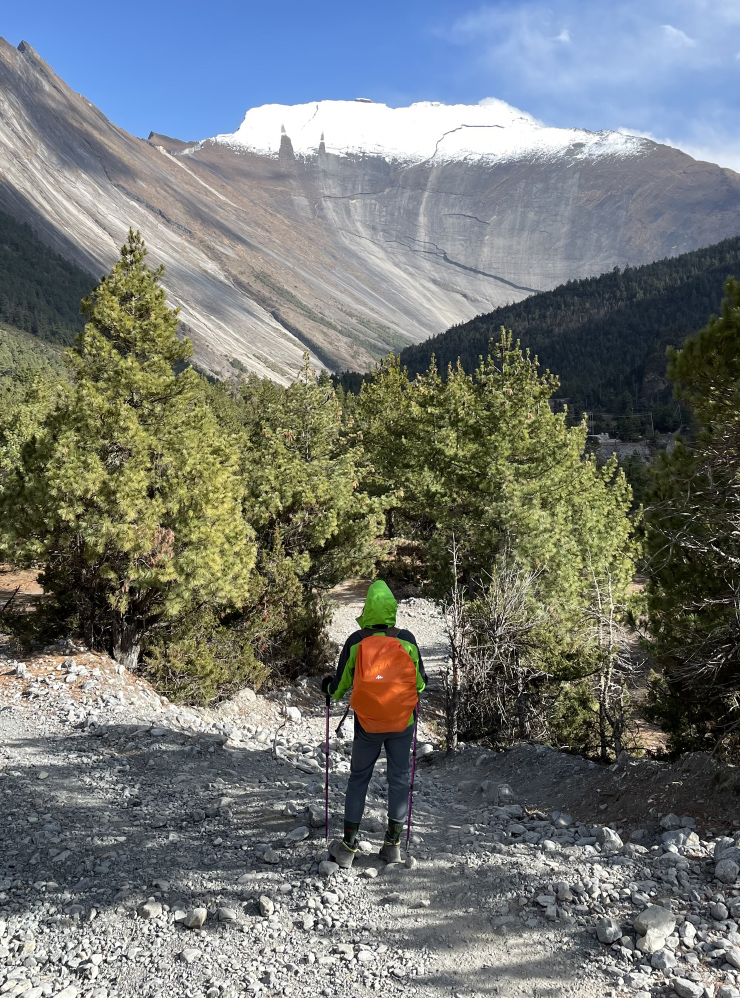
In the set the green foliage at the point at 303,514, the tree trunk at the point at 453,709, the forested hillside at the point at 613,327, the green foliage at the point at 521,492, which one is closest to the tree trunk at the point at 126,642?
the green foliage at the point at 303,514

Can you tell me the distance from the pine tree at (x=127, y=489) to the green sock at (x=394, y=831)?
6842 millimetres

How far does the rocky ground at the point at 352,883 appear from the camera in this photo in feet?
13.4

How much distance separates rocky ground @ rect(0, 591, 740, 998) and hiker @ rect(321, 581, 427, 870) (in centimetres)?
35

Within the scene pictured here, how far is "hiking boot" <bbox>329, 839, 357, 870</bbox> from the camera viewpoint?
17.0ft

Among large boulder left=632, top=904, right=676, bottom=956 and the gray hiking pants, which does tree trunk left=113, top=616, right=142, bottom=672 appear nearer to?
the gray hiking pants

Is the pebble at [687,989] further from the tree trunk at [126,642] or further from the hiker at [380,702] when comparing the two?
the tree trunk at [126,642]

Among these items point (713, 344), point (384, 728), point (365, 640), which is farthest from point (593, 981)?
point (713, 344)

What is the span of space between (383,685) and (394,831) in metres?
1.32

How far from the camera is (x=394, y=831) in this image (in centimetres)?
538

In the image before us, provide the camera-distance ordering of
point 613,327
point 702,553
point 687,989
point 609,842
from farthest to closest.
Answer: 1. point 613,327
2. point 702,553
3. point 609,842
4. point 687,989

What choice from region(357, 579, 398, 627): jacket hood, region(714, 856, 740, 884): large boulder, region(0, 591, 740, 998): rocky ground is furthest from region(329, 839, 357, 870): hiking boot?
region(714, 856, 740, 884): large boulder

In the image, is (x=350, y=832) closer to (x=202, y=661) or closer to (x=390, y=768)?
(x=390, y=768)

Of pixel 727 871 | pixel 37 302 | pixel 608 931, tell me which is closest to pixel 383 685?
pixel 608 931

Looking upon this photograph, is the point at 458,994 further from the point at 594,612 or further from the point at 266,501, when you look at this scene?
the point at 266,501
